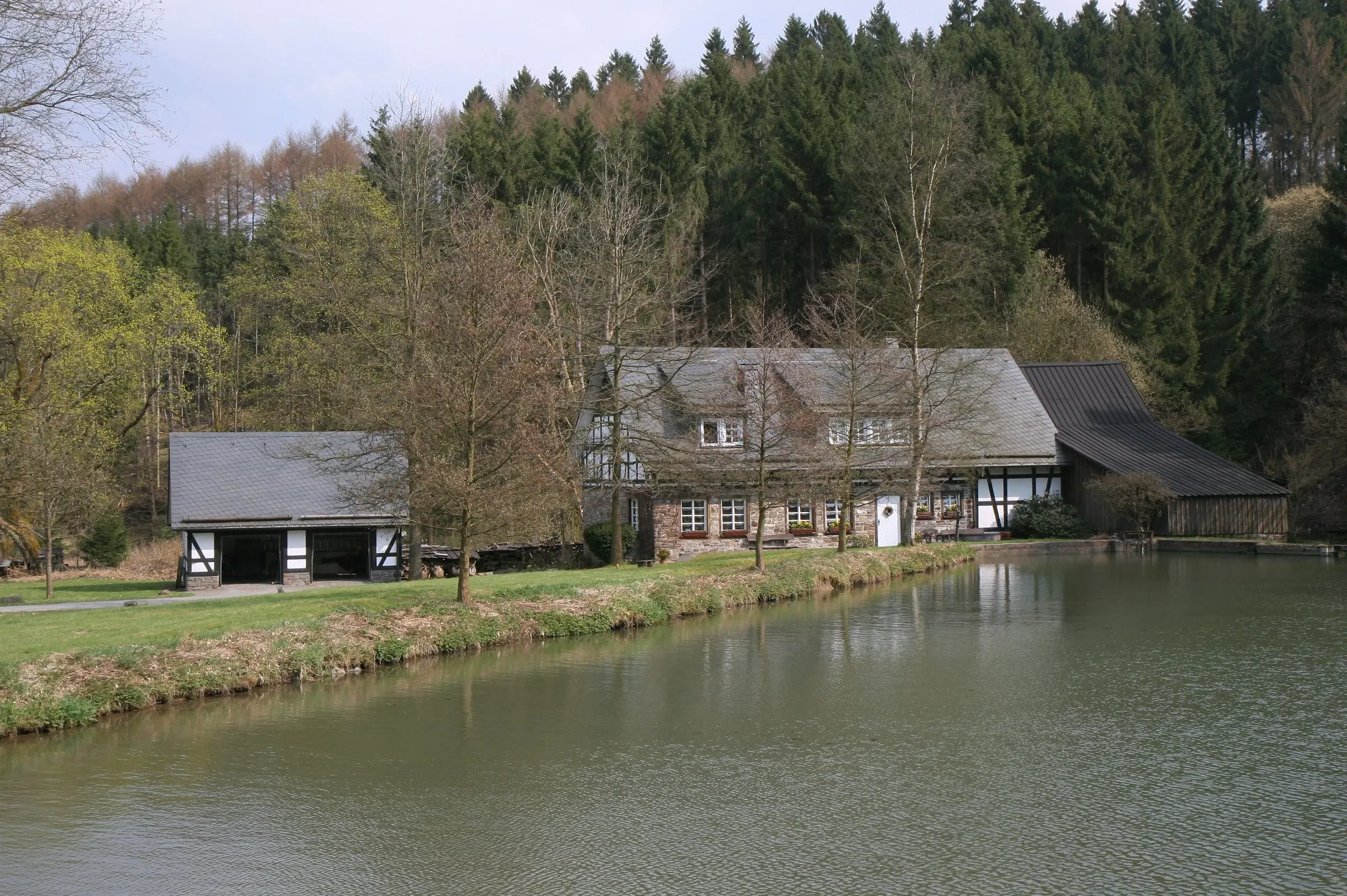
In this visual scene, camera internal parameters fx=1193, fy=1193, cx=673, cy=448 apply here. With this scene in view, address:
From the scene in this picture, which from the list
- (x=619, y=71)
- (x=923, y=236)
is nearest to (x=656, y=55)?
(x=619, y=71)

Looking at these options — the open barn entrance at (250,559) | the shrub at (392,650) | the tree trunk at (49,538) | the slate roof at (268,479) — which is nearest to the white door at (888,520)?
the slate roof at (268,479)

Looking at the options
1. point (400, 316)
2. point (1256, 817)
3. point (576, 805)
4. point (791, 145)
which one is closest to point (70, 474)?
point (400, 316)

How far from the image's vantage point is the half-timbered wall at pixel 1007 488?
39000 mm

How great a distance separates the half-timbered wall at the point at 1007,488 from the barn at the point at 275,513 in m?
19.2

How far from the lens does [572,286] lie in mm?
33719

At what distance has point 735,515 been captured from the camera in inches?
1388

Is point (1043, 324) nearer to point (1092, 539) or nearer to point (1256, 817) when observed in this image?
point (1092, 539)

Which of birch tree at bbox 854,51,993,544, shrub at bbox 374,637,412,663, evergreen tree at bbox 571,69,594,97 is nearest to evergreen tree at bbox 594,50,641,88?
evergreen tree at bbox 571,69,594,97

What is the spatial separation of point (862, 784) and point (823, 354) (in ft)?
89.5

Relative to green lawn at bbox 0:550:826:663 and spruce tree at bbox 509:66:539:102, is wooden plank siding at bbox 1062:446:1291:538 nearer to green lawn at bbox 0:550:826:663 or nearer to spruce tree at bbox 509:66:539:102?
green lawn at bbox 0:550:826:663

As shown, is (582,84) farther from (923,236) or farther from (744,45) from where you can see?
(923,236)

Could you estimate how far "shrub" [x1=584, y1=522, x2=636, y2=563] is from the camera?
1270 inches

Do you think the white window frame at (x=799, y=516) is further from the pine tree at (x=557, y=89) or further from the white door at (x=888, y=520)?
the pine tree at (x=557, y=89)

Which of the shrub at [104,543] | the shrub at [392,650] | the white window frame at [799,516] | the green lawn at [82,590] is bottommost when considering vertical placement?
the shrub at [392,650]
